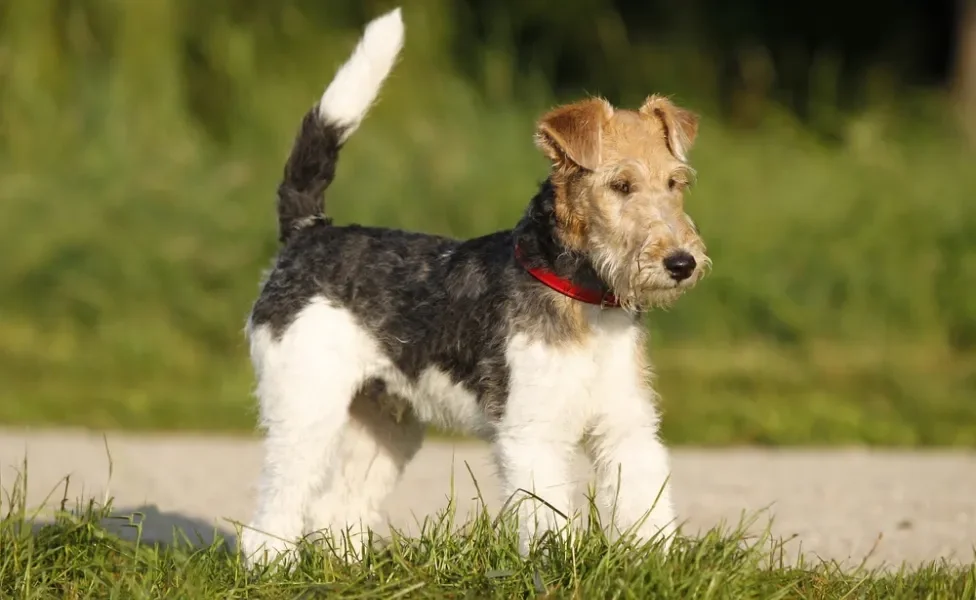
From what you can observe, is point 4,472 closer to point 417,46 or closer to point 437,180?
point 437,180

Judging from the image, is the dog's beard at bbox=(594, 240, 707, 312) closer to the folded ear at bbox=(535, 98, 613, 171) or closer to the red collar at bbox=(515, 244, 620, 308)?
the red collar at bbox=(515, 244, 620, 308)

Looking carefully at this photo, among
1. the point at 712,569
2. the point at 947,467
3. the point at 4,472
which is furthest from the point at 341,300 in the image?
the point at 947,467

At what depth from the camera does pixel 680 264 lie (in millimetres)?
5059

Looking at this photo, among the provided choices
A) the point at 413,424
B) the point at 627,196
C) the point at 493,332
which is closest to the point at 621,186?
the point at 627,196

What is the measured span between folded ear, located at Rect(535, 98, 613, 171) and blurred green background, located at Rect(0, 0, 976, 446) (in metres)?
5.07

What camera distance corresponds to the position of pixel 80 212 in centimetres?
1314

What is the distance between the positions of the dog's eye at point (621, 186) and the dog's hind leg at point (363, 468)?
1.39m

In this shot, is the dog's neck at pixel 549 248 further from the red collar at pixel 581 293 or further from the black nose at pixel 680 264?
the black nose at pixel 680 264

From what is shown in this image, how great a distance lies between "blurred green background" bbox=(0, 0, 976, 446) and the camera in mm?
11312

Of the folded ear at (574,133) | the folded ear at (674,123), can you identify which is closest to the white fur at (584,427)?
the folded ear at (574,133)

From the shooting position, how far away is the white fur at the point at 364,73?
20.9 feet

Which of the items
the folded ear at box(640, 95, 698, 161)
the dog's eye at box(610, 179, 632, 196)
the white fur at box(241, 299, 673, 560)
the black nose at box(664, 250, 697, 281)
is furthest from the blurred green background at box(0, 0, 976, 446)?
the black nose at box(664, 250, 697, 281)

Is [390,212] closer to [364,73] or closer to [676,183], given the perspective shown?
[364,73]

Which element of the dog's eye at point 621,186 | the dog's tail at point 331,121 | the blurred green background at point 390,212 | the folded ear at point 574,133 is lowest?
the dog's eye at point 621,186
